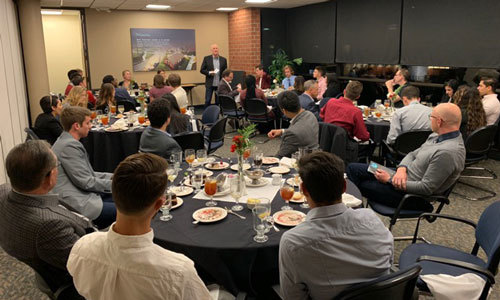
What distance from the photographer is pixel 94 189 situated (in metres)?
3.02

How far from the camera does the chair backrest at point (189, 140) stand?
4.41 meters

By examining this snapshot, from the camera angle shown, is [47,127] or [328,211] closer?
[328,211]

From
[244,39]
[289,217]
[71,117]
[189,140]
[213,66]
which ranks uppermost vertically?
[244,39]

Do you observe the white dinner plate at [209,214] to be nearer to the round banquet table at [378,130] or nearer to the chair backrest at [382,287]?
the chair backrest at [382,287]

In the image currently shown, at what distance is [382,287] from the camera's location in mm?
1556

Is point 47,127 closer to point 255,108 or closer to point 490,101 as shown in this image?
point 255,108

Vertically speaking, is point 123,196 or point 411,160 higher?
point 123,196

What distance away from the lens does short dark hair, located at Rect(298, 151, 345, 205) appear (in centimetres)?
171

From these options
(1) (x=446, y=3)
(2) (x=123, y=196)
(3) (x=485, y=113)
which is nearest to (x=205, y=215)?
(2) (x=123, y=196)

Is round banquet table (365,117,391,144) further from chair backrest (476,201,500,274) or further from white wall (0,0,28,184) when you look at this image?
white wall (0,0,28,184)

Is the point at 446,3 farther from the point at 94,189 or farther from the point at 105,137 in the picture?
the point at 94,189

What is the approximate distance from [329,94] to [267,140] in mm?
1624

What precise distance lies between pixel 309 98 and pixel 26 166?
540 centimetres

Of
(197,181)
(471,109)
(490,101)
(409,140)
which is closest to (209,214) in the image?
(197,181)
